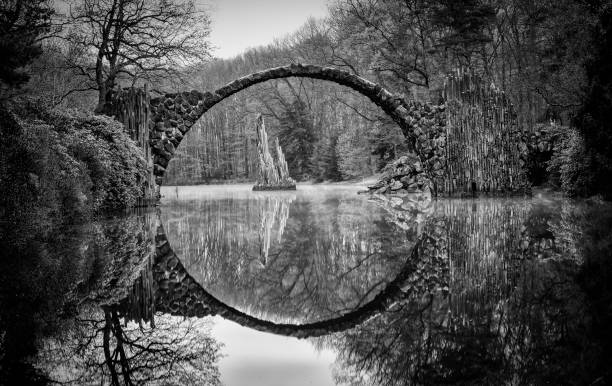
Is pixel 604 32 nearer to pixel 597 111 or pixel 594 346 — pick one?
pixel 597 111

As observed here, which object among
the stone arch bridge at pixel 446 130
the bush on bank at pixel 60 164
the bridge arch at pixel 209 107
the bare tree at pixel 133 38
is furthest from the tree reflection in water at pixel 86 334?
the bare tree at pixel 133 38

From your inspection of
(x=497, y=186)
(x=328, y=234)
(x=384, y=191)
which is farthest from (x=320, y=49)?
(x=328, y=234)

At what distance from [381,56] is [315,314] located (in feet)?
63.5

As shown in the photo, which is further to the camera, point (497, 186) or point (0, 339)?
point (497, 186)

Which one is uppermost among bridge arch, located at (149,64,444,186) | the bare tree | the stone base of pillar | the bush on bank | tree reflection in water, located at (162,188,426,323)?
the bare tree

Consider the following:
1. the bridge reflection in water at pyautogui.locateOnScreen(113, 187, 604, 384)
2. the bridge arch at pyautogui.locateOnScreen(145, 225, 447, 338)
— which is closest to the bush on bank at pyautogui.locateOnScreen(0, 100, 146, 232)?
the bridge reflection in water at pyautogui.locateOnScreen(113, 187, 604, 384)

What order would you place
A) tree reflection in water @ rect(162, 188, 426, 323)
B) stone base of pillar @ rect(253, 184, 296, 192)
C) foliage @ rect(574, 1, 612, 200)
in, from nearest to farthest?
tree reflection in water @ rect(162, 188, 426, 323) < foliage @ rect(574, 1, 612, 200) < stone base of pillar @ rect(253, 184, 296, 192)

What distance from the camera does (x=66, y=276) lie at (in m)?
2.89

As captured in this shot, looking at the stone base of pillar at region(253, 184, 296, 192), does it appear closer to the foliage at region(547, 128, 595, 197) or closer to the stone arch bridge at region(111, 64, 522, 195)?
the stone arch bridge at region(111, 64, 522, 195)

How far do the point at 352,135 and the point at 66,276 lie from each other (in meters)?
30.9

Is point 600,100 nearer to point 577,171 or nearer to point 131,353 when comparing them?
point 577,171

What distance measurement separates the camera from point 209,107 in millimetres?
11867

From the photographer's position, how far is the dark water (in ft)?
4.55

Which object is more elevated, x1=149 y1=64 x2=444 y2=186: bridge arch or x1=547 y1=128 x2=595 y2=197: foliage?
x1=149 y1=64 x2=444 y2=186: bridge arch
